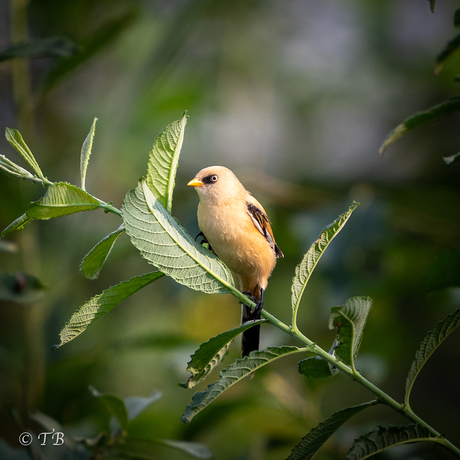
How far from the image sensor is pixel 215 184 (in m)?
1.93

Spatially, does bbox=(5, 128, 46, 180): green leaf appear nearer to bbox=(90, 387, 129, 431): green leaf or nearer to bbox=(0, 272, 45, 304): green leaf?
bbox=(0, 272, 45, 304): green leaf

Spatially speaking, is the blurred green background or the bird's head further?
the blurred green background

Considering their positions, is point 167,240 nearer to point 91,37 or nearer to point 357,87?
point 91,37

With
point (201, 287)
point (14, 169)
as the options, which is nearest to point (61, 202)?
point (14, 169)

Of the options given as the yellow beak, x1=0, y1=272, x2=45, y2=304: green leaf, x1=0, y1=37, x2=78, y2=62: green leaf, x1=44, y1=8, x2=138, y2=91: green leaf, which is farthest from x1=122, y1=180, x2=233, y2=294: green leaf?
x1=44, y1=8, x2=138, y2=91: green leaf

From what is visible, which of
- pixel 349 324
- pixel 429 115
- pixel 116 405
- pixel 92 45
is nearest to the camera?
pixel 349 324

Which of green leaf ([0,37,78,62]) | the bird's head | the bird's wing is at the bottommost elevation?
the bird's wing

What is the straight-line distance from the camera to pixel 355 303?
4.07 ft

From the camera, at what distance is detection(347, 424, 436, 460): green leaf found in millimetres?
1285

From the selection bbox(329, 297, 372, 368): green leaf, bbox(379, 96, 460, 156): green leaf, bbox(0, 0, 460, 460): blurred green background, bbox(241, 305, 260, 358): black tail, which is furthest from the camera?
bbox(0, 0, 460, 460): blurred green background

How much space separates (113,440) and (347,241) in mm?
1944

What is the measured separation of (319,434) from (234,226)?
0.86 m

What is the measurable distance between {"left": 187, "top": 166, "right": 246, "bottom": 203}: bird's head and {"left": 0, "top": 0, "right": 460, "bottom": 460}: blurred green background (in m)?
0.58

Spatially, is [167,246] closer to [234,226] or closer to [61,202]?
[61,202]
